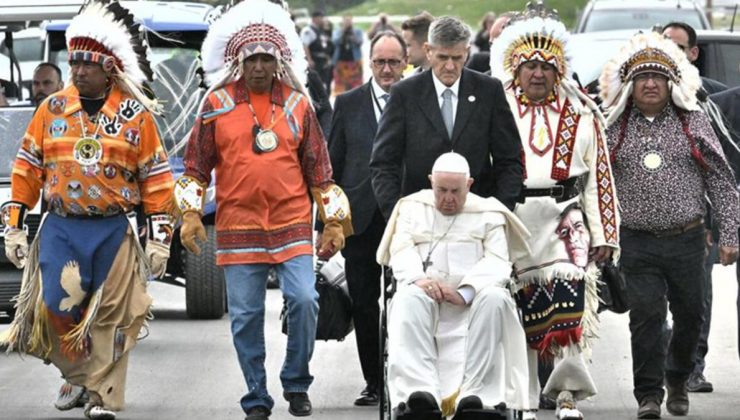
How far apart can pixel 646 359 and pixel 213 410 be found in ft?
7.85

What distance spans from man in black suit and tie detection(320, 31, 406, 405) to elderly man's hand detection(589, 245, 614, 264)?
4.26ft

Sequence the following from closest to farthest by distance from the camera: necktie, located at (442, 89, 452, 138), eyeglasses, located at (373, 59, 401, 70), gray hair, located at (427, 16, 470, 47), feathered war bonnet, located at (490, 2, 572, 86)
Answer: gray hair, located at (427, 16, 470, 47)
necktie, located at (442, 89, 452, 138)
feathered war bonnet, located at (490, 2, 572, 86)
eyeglasses, located at (373, 59, 401, 70)

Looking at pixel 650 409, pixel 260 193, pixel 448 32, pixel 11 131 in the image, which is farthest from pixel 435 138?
pixel 11 131

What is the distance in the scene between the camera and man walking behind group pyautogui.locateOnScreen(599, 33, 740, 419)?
10.7 metres

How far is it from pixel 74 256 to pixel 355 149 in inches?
69.8

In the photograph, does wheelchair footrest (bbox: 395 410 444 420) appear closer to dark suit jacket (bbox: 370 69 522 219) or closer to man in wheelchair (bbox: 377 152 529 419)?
man in wheelchair (bbox: 377 152 529 419)

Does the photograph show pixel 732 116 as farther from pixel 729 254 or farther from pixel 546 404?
pixel 546 404

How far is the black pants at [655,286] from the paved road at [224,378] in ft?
0.93

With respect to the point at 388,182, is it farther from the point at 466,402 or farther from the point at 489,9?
the point at 489,9

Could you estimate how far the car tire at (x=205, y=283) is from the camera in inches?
566

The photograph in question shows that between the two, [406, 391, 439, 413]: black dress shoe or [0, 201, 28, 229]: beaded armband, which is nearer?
[406, 391, 439, 413]: black dress shoe

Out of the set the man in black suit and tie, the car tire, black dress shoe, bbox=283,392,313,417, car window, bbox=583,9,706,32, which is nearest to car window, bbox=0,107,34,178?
the car tire

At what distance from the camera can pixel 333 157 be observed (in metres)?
11.2

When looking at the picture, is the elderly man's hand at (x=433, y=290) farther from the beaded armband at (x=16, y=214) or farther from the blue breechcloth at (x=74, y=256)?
the beaded armband at (x=16, y=214)
